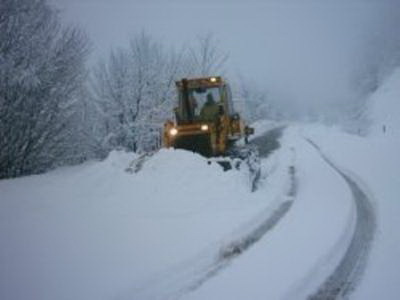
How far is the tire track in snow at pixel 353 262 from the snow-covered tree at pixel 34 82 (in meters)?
11.5

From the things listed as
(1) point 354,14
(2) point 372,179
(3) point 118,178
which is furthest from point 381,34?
(3) point 118,178

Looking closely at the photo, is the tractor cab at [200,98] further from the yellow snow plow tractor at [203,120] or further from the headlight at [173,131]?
the headlight at [173,131]

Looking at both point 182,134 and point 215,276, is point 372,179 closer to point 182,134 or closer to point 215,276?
point 182,134

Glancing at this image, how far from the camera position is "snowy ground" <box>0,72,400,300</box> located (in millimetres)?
5895

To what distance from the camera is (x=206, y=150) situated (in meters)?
14.2

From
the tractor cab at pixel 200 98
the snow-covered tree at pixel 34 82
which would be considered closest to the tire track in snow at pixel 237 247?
the tractor cab at pixel 200 98

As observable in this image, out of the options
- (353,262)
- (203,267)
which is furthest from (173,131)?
(353,262)

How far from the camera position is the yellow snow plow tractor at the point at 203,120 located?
1430 centimetres

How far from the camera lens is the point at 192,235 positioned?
816cm

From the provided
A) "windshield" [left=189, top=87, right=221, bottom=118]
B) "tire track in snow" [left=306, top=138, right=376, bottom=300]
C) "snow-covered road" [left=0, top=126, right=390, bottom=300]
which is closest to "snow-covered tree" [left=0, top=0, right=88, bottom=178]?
"snow-covered road" [left=0, top=126, right=390, bottom=300]

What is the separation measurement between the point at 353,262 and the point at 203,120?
30.6ft

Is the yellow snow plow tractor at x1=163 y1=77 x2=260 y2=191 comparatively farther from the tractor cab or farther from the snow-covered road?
the snow-covered road

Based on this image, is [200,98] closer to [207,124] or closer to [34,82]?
[207,124]

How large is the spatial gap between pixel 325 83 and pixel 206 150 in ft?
392
